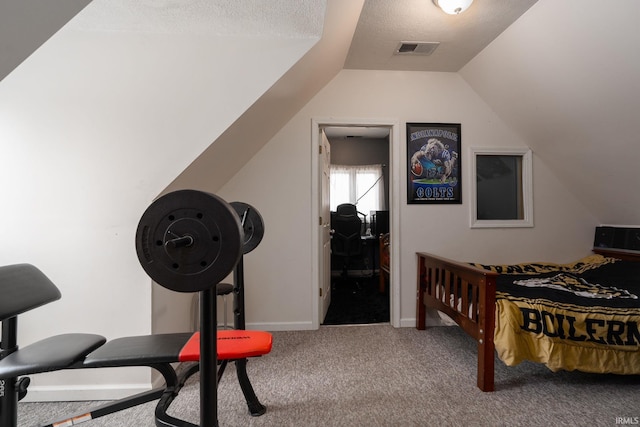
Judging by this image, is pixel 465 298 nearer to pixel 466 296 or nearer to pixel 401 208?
pixel 466 296

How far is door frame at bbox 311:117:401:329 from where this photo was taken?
8.78ft

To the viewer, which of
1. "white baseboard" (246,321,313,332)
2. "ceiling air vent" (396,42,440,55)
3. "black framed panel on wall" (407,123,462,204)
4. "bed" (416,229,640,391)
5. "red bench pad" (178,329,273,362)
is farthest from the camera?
"black framed panel on wall" (407,123,462,204)

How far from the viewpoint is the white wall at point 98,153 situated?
5.53 ft

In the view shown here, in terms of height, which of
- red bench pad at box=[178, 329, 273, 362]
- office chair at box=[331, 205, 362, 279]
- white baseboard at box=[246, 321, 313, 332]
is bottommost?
white baseboard at box=[246, 321, 313, 332]

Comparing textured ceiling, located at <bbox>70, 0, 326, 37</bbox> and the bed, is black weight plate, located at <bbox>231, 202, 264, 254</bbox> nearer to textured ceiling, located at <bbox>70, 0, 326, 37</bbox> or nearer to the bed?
textured ceiling, located at <bbox>70, 0, 326, 37</bbox>

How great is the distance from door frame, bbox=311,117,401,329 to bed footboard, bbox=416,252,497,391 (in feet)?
0.72

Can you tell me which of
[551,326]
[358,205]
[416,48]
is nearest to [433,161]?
[416,48]

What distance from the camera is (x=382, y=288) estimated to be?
152 inches

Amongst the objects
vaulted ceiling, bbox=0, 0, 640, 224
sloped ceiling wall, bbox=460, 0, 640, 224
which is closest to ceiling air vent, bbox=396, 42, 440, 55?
vaulted ceiling, bbox=0, 0, 640, 224

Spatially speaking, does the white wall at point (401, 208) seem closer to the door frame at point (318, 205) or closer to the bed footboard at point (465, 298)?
the door frame at point (318, 205)

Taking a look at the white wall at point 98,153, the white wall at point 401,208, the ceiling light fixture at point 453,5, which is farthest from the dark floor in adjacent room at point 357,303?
the ceiling light fixture at point 453,5

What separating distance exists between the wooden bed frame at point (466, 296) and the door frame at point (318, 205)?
8.6 inches

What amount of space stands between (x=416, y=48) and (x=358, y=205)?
3.12 metres

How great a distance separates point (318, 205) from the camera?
2.69 metres
